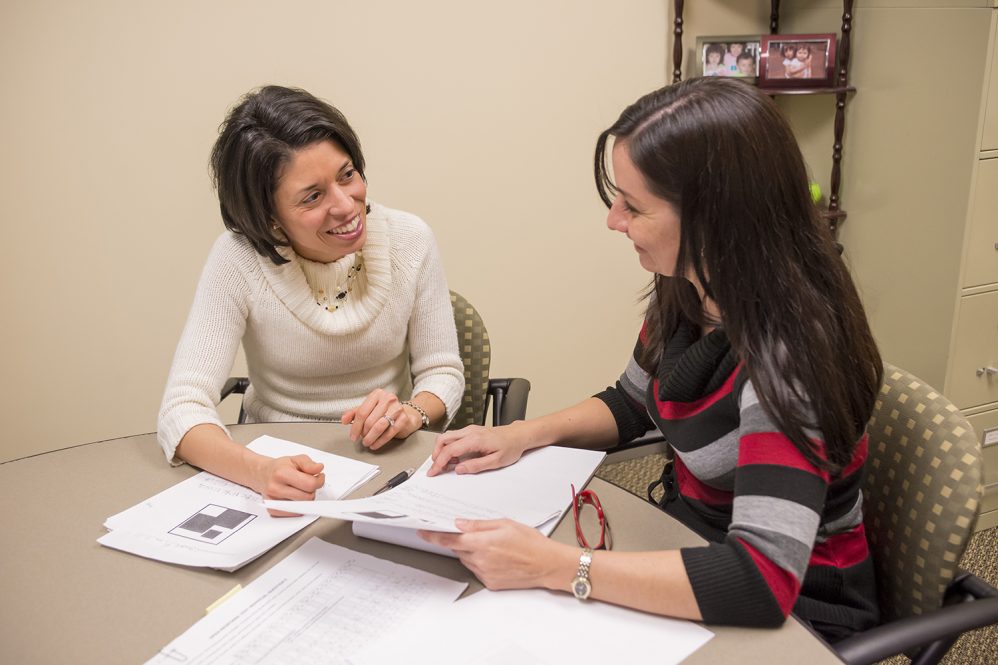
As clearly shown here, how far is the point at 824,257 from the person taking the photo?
1107mm

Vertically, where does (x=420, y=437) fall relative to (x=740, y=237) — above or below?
below

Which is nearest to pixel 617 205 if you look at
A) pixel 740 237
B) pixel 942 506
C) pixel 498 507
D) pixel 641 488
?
pixel 740 237

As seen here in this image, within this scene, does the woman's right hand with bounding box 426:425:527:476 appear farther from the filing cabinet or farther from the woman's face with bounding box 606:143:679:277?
the filing cabinet

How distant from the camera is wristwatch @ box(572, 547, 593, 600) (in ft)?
3.23

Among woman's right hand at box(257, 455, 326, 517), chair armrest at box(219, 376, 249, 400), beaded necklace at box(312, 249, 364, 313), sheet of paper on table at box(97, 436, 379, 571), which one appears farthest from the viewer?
chair armrest at box(219, 376, 249, 400)

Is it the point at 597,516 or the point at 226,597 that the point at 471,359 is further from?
the point at 226,597

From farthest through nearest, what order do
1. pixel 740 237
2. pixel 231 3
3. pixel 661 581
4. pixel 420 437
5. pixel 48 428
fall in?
pixel 48 428, pixel 231 3, pixel 420 437, pixel 740 237, pixel 661 581

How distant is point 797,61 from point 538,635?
2469 mm

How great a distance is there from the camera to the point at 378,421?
1.43m

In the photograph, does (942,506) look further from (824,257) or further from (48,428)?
(48,428)

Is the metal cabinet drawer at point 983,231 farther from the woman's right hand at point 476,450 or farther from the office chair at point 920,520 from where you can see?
the woman's right hand at point 476,450

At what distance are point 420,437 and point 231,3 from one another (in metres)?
1.65

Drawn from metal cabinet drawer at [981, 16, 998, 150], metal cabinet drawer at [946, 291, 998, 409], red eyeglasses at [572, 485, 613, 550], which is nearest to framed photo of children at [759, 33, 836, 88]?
metal cabinet drawer at [981, 16, 998, 150]

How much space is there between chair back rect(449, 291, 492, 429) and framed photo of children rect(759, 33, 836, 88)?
1515 millimetres
